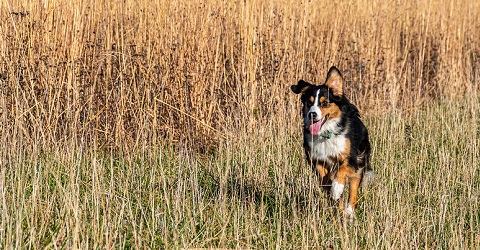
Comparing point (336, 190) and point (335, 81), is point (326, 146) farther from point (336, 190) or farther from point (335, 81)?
point (335, 81)

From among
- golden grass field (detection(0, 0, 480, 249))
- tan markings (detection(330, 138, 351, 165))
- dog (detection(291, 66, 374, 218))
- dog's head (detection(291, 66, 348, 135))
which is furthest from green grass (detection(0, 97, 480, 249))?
dog's head (detection(291, 66, 348, 135))

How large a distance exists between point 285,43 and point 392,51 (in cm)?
194

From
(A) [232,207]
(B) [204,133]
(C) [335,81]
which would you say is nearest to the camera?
(A) [232,207]

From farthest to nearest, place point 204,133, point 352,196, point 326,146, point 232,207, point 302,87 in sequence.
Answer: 1. point 204,133
2. point 302,87
3. point 326,146
4. point 352,196
5. point 232,207

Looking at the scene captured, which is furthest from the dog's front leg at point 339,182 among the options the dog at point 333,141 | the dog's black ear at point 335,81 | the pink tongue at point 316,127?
the dog's black ear at point 335,81

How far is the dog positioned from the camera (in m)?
4.59

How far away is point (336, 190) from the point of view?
455cm

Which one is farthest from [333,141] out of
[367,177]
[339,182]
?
[367,177]

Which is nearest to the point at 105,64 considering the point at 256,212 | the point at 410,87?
the point at 256,212

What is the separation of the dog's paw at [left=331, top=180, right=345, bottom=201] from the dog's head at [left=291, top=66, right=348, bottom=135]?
349mm

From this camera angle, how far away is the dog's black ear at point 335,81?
15.6ft

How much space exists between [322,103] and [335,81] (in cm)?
23

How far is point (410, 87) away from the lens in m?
8.33

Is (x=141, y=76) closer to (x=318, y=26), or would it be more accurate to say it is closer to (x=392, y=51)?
(x=318, y=26)
